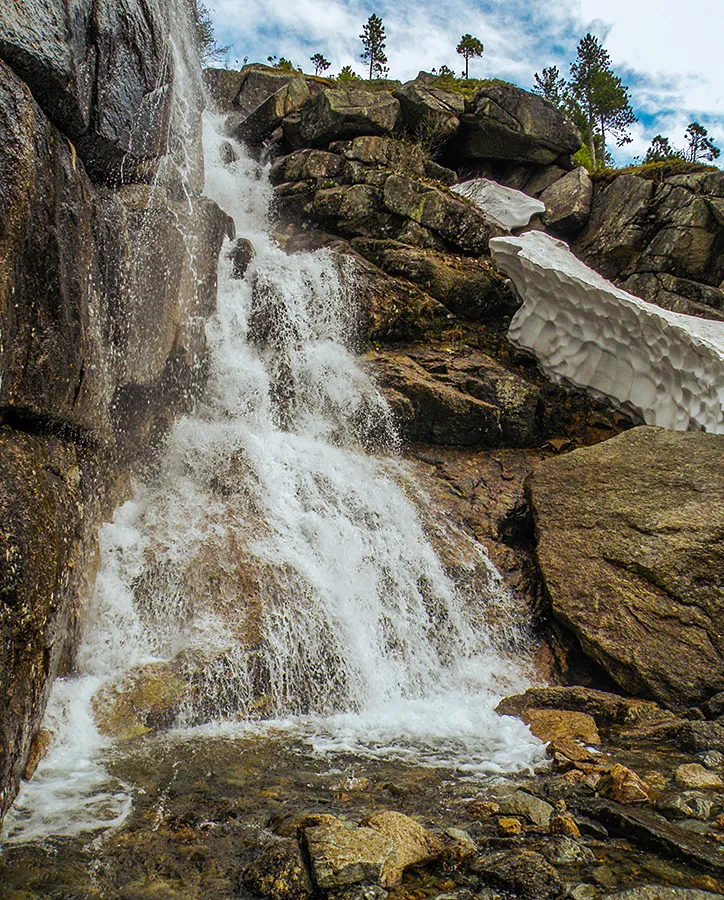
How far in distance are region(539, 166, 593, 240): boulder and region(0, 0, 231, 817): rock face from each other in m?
12.5

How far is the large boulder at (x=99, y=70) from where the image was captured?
5.51 metres

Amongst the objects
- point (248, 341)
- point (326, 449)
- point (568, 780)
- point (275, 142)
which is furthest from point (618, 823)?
point (275, 142)

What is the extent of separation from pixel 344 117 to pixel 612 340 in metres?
10.8

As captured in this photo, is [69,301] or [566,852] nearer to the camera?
[566,852]

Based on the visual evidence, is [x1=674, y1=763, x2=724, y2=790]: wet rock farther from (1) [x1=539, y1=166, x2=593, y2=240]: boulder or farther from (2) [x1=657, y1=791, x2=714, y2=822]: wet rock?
(1) [x1=539, y1=166, x2=593, y2=240]: boulder

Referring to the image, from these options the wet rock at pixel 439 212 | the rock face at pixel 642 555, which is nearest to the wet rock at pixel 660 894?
the rock face at pixel 642 555

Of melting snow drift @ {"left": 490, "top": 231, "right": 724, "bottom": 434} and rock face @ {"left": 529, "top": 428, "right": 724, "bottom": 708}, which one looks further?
melting snow drift @ {"left": 490, "top": 231, "right": 724, "bottom": 434}

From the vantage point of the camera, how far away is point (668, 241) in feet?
54.3

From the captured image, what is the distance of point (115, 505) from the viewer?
28.3 feet

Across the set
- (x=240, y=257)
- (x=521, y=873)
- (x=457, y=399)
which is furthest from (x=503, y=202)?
(x=521, y=873)

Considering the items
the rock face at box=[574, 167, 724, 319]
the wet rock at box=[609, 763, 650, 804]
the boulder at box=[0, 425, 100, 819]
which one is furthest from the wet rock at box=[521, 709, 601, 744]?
the rock face at box=[574, 167, 724, 319]

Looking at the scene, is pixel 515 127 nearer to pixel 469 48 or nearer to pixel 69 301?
pixel 69 301

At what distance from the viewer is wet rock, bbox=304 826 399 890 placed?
3.45 meters

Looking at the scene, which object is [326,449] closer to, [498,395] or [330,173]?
[498,395]
